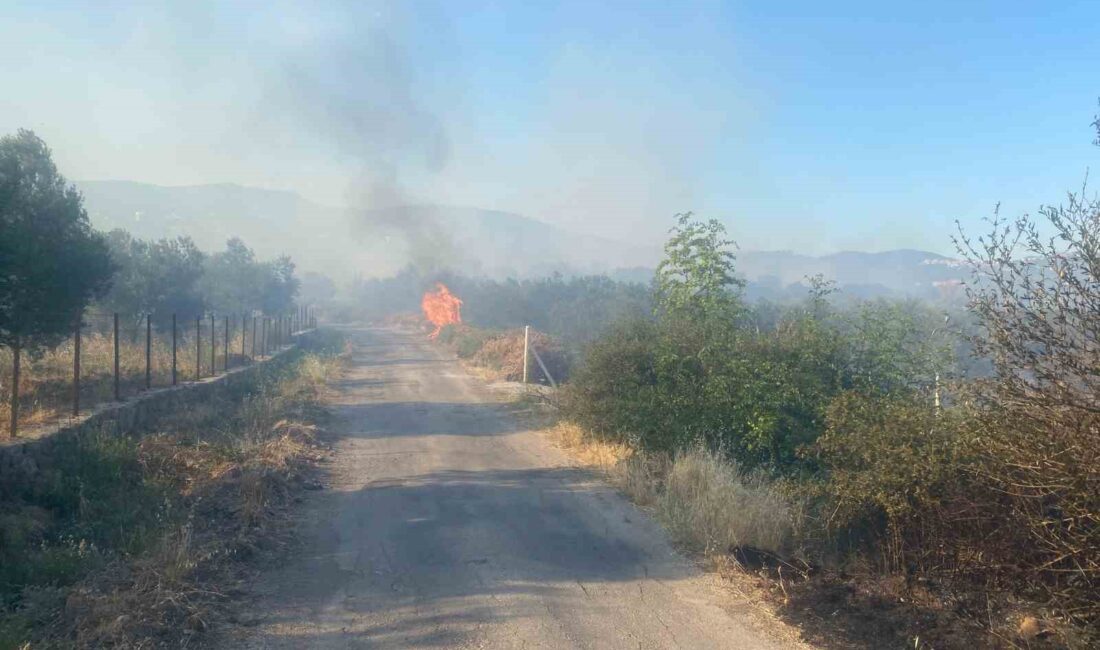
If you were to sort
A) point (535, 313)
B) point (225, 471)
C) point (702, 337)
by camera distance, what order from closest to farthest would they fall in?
point (225, 471) < point (702, 337) < point (535, 313)

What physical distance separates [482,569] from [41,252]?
8.62 m

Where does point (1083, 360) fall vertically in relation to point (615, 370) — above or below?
above

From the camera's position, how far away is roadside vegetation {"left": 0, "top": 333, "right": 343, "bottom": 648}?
5.28 meters

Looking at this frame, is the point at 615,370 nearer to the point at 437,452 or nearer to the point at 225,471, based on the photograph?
the point at 437,452

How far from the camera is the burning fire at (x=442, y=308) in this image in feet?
158

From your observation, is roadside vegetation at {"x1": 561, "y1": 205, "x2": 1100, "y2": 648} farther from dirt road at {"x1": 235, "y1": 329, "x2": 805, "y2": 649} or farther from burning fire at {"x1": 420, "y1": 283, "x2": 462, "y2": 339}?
burning fire at {"x1": 420, "y1": 283, "x2": 462, "y2": 339}

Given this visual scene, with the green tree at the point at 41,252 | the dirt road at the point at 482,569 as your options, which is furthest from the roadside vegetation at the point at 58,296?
the dirt road at the point at 482,569

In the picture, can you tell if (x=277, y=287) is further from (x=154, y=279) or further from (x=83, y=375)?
(x=83, y=375)

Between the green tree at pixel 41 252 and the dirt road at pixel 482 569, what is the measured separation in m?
4.71

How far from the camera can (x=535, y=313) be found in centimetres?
5181

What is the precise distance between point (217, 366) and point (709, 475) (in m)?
15.7

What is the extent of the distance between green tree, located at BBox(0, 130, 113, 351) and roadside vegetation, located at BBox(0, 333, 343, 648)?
202 cm

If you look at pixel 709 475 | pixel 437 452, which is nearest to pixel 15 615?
pixel 709 475

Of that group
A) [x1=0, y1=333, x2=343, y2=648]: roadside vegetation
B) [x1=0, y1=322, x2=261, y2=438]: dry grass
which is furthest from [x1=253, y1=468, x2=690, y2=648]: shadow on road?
[x1=0, y1=322, x2=261, y2=438]: dry grass
